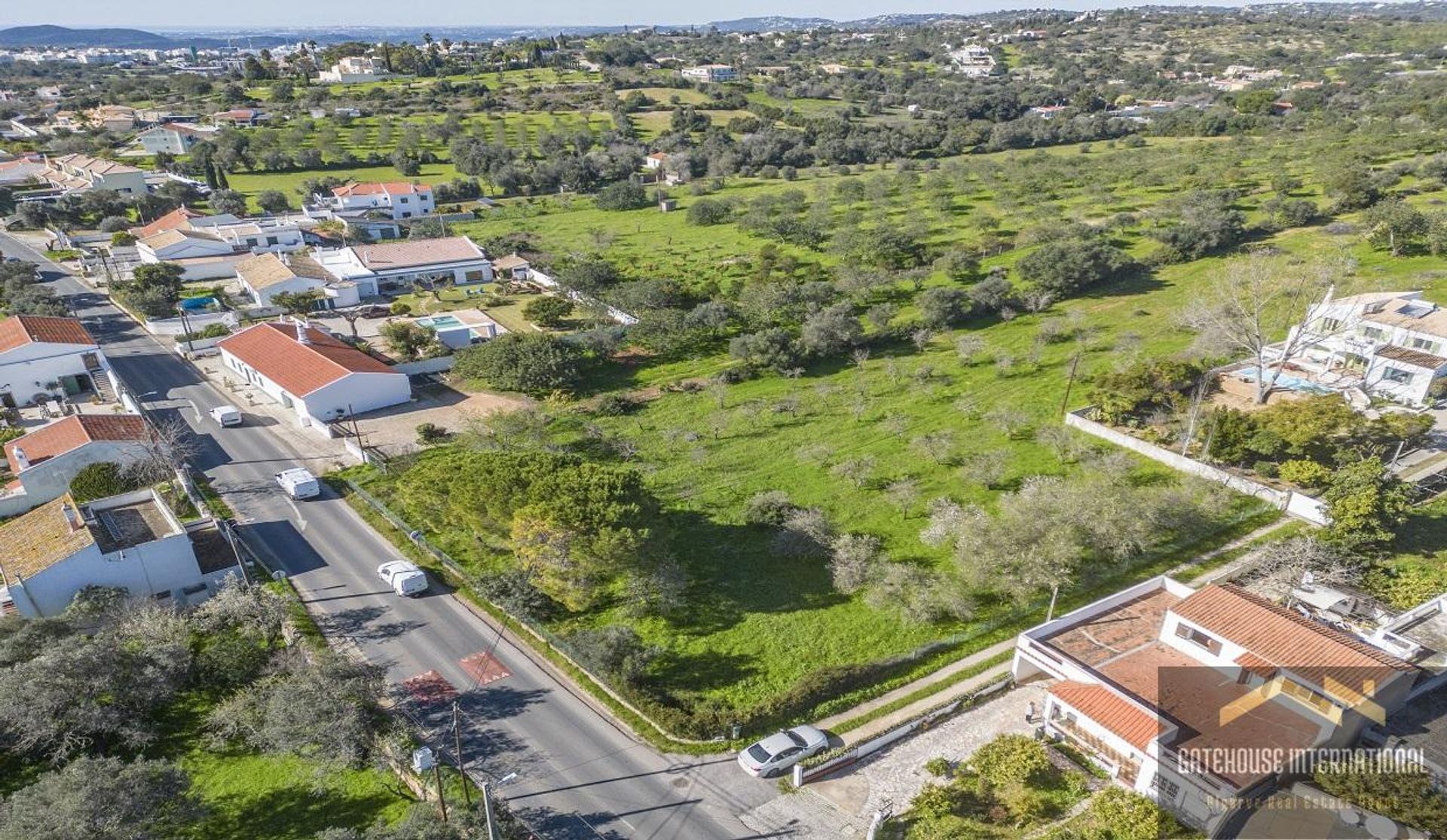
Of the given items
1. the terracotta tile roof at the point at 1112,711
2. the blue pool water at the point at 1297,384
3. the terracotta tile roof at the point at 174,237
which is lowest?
the blue pool water at the point at 1297,384

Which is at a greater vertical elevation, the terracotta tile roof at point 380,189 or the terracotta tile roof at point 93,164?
the terracotta tile roof at point 93,164

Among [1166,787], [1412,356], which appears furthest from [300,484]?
[1412,356]

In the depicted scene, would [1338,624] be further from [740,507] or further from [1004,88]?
[1004,88]

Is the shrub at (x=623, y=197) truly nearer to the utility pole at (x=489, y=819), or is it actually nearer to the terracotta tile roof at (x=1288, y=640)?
the terracotta tile roof at (x=1288, y=640)

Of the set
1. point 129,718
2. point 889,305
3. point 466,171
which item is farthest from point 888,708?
point 466,171

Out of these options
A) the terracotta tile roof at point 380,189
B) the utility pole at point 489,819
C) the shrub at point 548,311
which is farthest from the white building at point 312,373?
the terracotta tile roof at point 380,189

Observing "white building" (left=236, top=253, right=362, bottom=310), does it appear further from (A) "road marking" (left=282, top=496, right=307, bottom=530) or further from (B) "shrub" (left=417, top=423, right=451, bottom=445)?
(A) "road marking" (left=282, top=496, right=307, bottom=530)

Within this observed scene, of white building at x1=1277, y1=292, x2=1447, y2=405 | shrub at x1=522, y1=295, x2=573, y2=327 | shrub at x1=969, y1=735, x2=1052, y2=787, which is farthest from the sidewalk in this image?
shrub at x1=522, y1=295, x2=573, y2=327
